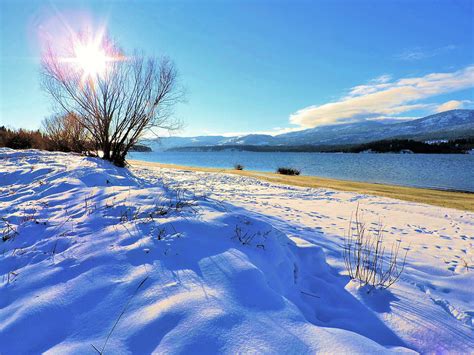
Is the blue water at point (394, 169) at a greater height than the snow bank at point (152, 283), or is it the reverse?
the snow bank at point (152, 283)

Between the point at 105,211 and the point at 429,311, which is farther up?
the point at 105,211

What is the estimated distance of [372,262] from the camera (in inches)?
149

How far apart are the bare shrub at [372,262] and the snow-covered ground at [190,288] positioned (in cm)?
14

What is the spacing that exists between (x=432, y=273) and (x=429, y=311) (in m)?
1.50

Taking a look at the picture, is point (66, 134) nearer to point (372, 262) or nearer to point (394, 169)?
point (372, 262)

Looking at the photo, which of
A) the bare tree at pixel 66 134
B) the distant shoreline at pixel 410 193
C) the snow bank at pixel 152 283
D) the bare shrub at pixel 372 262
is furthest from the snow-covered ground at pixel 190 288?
the bare tree at pixel 66 134

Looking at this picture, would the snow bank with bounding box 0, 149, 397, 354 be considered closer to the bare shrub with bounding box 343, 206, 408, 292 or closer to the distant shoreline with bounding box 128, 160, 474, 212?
the bare shrub with bounding box 343, 206, 408, 292

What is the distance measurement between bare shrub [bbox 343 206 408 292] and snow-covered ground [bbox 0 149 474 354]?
0.14 metres

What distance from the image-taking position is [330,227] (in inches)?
224

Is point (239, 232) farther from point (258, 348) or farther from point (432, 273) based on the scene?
point (432, 273)

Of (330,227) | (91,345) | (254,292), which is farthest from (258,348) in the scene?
(330,227)

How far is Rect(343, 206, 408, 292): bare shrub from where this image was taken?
10.2ft

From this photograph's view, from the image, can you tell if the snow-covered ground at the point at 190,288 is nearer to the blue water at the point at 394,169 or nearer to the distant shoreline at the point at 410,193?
the distant shoreline at the point at 410,193

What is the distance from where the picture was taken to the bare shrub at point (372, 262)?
3102 millimetres
